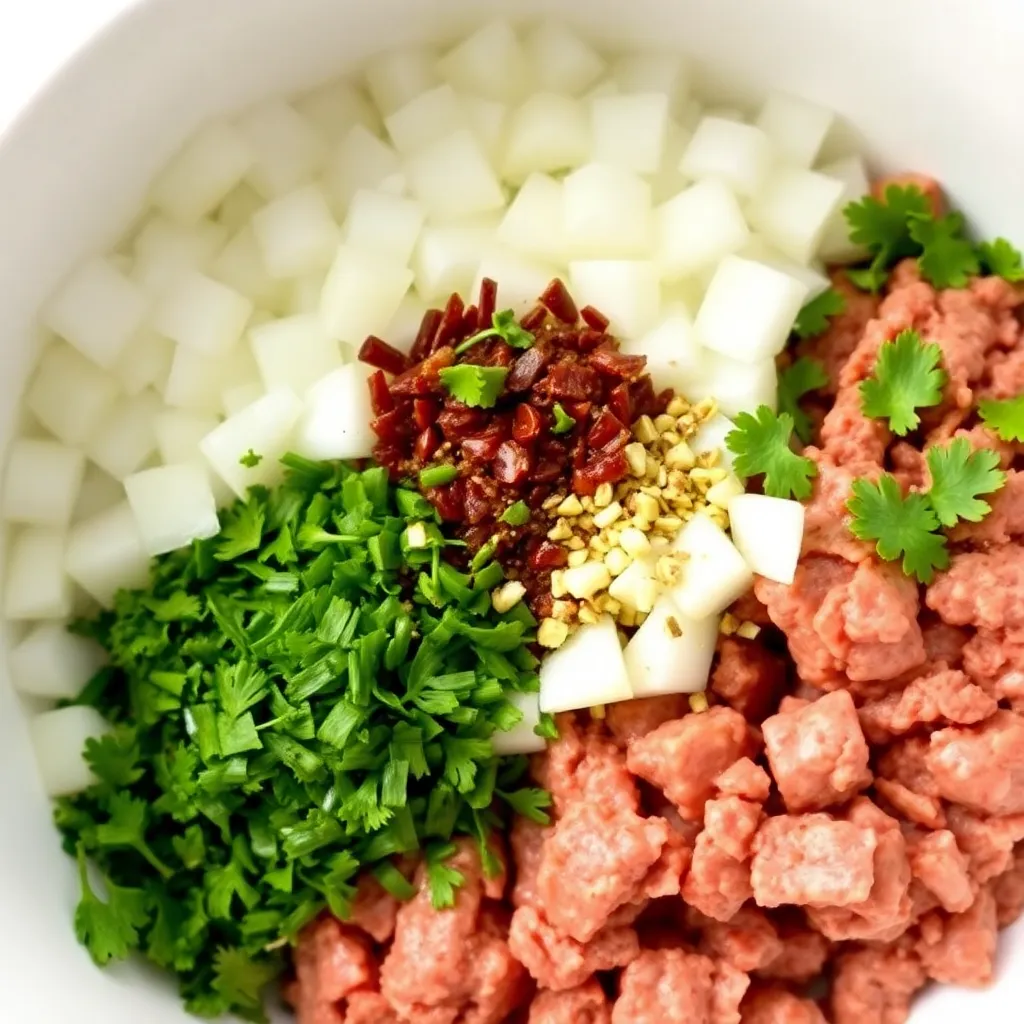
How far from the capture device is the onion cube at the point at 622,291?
2541 millimetres

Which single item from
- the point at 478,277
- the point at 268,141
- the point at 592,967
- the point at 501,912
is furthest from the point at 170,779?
the point at 268,141

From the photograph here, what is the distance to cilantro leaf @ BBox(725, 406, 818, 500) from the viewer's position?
2.39 m

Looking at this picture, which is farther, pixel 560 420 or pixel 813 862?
pixel 560 420

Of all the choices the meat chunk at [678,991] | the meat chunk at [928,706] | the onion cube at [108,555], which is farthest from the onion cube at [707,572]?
the onion cube at [108,555]

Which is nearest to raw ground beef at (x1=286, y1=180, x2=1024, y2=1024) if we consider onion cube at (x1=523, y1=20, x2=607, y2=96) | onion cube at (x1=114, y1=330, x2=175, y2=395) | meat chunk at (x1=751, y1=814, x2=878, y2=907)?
meat chunk at (x1=751, y1=814, x2=878, y2=907)

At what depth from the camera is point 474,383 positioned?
2355mm

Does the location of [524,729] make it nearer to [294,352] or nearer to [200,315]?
[294,352]

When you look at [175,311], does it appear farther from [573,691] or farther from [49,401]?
[573,691]

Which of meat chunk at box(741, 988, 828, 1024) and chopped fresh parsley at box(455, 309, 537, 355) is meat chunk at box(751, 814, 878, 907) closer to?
meat chunk at box(741, 988, 828, 1024)

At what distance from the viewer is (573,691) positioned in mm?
2385

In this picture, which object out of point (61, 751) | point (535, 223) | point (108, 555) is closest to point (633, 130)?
point (535, 223)

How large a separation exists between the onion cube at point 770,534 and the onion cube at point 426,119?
1.12 meters

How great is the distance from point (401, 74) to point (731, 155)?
800 mm

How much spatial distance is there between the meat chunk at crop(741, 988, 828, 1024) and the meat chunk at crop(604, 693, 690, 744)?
23.8 inches
